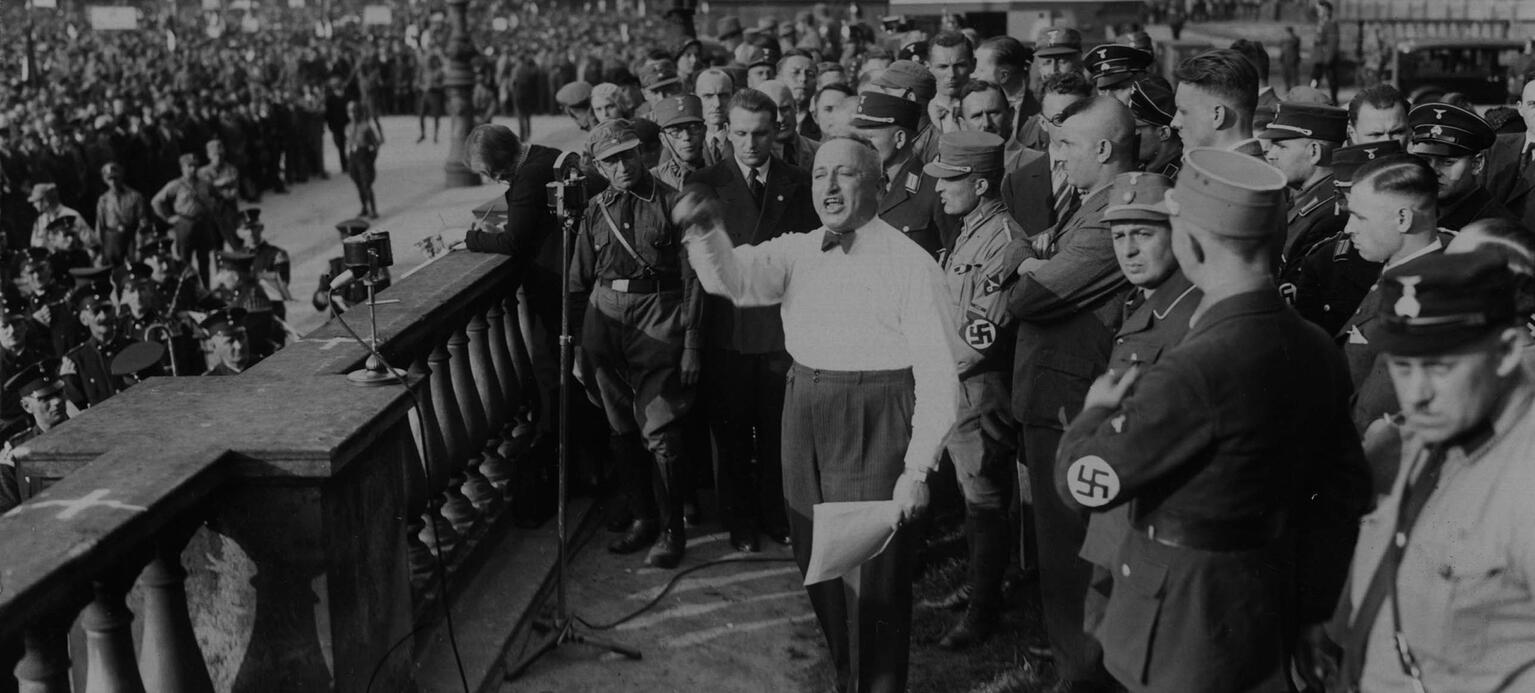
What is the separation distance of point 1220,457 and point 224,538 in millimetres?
2494

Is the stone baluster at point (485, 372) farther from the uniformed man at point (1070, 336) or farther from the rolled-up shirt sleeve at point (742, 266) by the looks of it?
the uniformed man at point (1070, 336)

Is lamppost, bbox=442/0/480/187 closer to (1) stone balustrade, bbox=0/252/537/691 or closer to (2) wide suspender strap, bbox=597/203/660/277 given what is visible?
(2) wide suspender strap, bbox=597/203/660/277

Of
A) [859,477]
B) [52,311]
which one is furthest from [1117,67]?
[52,311]

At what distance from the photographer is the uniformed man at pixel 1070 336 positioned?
4.94 m

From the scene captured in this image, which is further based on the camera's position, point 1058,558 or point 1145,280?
point 1058,558

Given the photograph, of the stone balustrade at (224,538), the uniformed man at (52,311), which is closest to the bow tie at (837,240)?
the stone balustrade at (224,538)

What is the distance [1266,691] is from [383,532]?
243cm

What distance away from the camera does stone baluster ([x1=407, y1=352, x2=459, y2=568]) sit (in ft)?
17.5

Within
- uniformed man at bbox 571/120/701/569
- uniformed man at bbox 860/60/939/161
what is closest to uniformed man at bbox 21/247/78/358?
uniformed man at bbox 571/120/701/569

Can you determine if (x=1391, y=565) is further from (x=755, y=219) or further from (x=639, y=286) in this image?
(x=755, y=219)

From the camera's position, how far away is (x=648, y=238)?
20.8ft

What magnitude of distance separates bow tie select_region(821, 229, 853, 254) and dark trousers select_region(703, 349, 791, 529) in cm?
181

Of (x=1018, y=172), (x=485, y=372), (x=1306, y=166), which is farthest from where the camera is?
(x=1018, y=172)

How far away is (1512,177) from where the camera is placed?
736 cm
